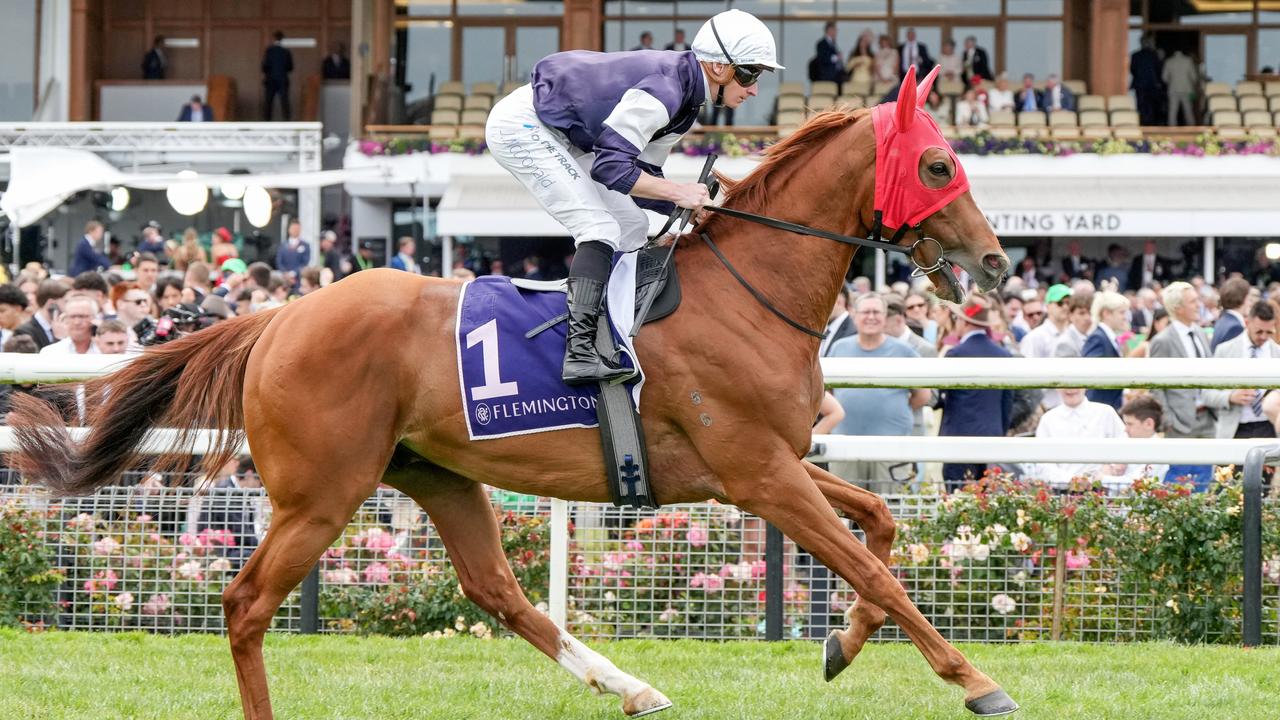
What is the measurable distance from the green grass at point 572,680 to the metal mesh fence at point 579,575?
0.29 metres

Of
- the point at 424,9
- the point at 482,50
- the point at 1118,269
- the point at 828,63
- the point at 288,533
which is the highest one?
the point at 424,9

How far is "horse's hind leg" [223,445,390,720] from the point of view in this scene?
4250 millimetres

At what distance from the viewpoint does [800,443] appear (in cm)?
422

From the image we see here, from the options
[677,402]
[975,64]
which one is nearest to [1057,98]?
[975,64]

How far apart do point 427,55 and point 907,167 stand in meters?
24.6

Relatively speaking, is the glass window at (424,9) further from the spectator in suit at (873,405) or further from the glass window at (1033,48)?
the spectator in suit at (873,405)

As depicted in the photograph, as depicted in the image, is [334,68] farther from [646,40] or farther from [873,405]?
[873,405]

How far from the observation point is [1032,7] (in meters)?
27.6

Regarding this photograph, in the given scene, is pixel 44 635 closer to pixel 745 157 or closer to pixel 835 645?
pixel 835 645

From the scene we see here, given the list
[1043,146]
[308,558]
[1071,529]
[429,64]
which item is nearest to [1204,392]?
[1071,529]

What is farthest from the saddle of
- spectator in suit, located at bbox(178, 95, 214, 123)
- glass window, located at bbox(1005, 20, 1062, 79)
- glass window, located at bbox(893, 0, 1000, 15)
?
glass window, located at bbox(893, 0, 1000, 15)

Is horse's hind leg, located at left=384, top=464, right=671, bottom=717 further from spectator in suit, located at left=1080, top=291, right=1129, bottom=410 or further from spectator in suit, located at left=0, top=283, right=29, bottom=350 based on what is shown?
spectator in suit, located at left=0, top=283, right=29, bottom=350

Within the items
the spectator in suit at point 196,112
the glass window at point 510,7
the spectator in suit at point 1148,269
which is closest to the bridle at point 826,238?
the spectator in suit at point 1148,269

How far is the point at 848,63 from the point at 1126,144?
546 cm
